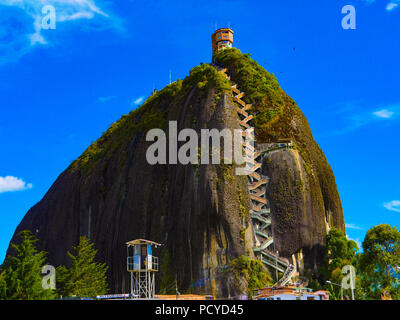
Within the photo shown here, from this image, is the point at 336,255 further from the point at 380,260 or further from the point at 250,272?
the point at 250,272

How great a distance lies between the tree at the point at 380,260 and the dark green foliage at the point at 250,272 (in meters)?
9.81

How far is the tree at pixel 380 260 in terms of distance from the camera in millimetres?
53125

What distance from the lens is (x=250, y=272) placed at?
54344 millimetres

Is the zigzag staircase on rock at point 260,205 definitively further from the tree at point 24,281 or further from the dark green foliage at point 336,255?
the tree at point 24,281

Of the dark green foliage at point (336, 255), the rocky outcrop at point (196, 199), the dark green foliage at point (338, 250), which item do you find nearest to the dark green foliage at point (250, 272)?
the rocky outcrop at point (196, 199)

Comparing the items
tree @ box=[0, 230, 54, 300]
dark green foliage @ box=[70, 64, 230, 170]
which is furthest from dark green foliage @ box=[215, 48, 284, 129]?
tree @ box=[0, 230, 54, 300]

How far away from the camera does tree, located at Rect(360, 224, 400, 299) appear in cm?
5312

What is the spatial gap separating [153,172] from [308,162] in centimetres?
2024

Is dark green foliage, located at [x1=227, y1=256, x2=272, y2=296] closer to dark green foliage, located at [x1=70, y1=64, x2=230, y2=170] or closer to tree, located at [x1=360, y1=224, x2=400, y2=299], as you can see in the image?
tree, located at [x1=360, y1=224, x2=400, y2=299]

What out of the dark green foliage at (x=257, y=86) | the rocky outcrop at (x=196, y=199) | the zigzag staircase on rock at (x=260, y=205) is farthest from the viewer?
the dark green foliage at (x=257, y=86)

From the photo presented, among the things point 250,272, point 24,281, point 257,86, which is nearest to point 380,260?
point 250,272

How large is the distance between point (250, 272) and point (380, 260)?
1295 cm

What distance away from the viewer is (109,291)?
6862 cm
